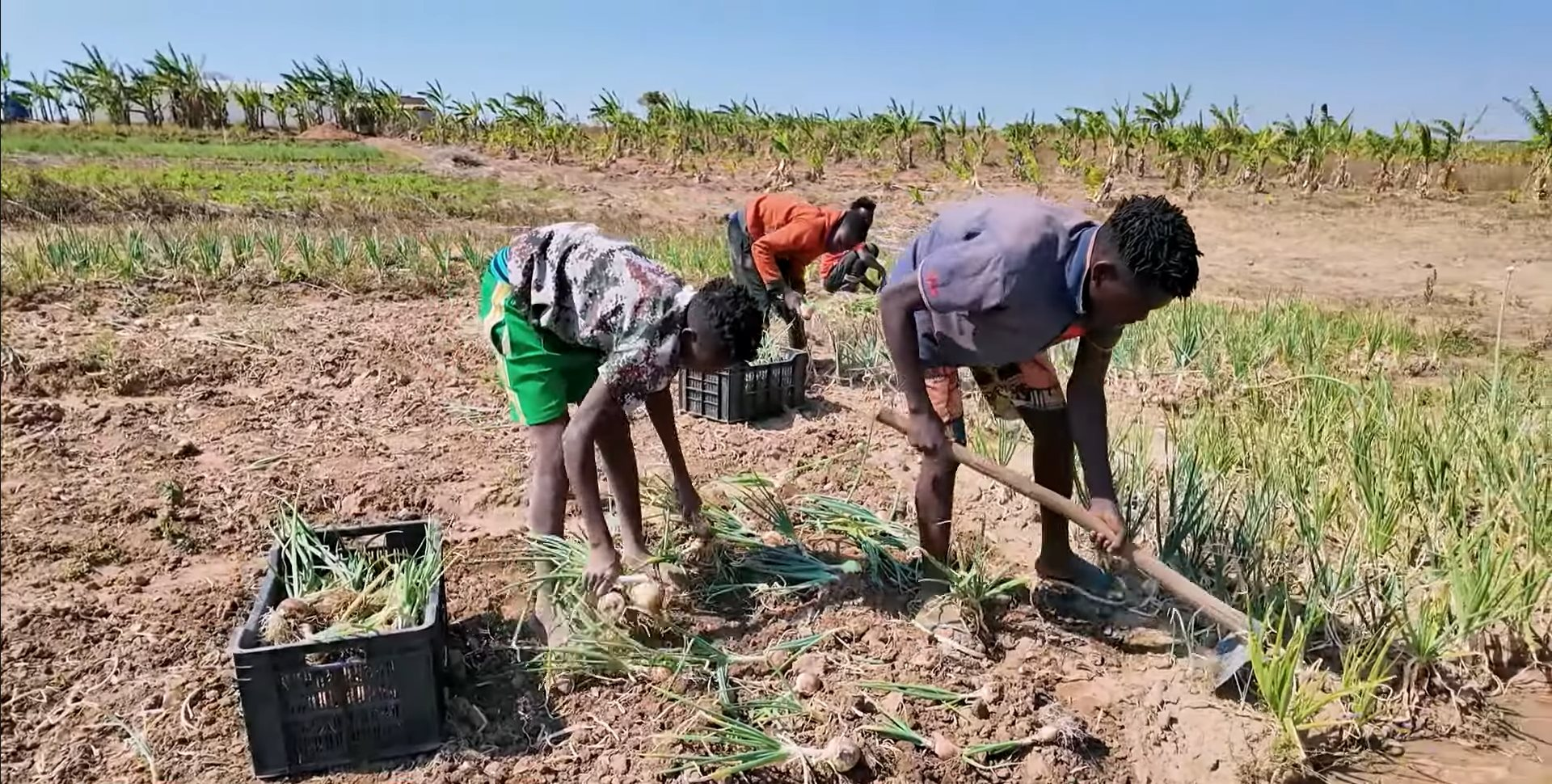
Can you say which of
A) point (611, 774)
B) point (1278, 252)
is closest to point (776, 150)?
point (1278, 252)

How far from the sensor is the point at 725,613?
276 cm

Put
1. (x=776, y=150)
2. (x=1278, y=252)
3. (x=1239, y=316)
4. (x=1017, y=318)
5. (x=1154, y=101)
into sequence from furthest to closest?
(x=776, y=150) < (x=1154, y=101) < (x=1278, y=252) < (x=1239, y=316) < (x=1017, y=318)

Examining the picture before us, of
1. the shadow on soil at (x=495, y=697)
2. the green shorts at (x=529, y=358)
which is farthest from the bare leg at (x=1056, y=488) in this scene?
the shadow on soil at (x=495, y=697)

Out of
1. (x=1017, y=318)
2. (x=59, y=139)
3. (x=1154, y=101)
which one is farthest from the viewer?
(x=59, y=139)

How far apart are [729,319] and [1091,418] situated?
966mm

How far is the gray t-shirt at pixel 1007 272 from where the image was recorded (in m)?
2.25

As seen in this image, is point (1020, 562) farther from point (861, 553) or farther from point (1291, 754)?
point (1291, 754)

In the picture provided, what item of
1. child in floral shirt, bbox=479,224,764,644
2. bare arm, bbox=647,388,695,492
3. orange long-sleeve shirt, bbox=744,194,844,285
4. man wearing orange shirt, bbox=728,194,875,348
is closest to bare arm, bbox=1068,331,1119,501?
child in floral shirt, bbox=479,224,764,644

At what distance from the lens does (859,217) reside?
4316 mm

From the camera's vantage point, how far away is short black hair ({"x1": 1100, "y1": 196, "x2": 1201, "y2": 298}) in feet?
6.71

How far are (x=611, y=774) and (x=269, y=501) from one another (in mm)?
2040

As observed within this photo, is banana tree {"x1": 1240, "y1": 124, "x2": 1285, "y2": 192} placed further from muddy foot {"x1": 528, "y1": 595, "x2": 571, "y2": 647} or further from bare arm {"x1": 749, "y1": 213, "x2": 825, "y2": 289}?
muddy foot {"x1": 528, "y1": 595, "x2": 571, "y2": 647}

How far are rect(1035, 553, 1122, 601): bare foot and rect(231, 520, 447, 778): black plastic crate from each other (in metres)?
1.71

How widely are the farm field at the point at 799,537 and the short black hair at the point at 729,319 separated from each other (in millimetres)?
750
